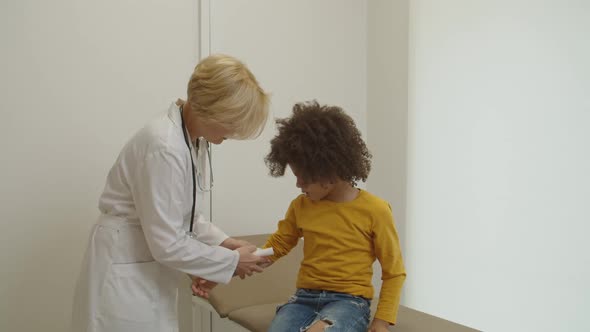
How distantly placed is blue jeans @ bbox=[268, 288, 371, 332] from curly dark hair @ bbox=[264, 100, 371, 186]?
1.11 feet

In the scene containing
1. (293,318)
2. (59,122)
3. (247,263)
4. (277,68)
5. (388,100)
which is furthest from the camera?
(388,100)

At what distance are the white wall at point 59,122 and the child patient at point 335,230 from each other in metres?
1.05

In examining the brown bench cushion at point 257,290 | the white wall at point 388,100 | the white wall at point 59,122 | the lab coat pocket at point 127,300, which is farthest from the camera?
the white wall at point 388,100

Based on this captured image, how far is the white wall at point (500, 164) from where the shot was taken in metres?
2.41

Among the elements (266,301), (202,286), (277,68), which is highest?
(277,68)

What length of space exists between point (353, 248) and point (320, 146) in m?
0.31

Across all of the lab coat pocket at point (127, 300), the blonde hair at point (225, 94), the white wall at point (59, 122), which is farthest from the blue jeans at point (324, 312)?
the white wall at point (59, 122)

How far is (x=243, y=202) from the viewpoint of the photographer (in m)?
2.83

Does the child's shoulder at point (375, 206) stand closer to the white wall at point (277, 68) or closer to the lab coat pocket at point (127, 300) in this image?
the lab coat pocket at point (127, 300)

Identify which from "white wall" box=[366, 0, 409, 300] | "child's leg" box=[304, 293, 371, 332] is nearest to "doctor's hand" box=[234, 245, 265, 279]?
"child's leg" box=[304, 293, 371, 332]

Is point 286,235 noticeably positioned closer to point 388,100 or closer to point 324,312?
point 324,312

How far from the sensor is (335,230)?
1666 millimetres

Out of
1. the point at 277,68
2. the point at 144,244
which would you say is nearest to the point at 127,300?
the point at 144,244

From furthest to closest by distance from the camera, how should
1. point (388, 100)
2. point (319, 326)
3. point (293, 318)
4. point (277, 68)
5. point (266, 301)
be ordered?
point (388, 100) < point (277, 68) < point (266, 301) < point (293, 318) < point (319, 326)
